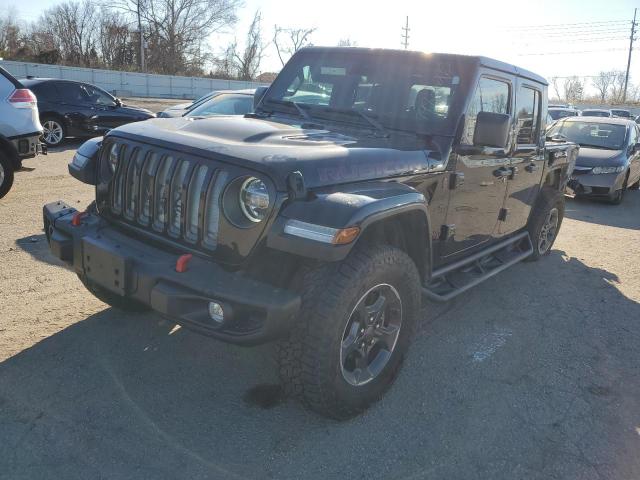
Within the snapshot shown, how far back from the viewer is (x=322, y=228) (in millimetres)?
2443

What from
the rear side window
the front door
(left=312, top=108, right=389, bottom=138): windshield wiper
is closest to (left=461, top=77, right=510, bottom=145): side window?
the front door

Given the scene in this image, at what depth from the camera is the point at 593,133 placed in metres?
11.3

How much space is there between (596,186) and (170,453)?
379 inches

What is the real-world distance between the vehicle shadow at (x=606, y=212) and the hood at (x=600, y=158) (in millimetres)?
805

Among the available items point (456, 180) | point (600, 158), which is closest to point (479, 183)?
point (456, 180)

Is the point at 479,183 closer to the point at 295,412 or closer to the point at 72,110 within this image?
the point at 295,412

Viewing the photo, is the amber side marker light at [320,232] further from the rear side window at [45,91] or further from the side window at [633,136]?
the rear side window at [45,91]

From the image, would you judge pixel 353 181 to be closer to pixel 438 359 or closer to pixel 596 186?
pixel 438 359

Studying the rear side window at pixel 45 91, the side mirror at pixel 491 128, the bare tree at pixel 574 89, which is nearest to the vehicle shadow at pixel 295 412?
the side mirror at pixel 491 128

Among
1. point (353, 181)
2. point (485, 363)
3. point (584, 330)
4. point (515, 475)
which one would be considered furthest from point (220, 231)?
A: point (584, 330)

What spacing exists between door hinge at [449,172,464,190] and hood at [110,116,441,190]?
213 mm

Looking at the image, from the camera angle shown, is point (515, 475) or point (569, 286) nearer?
point (515, 475)

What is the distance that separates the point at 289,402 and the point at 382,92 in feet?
7.21

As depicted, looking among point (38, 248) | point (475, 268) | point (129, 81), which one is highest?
point (129, 81)
